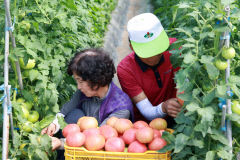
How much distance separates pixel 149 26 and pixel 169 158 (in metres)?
0.98

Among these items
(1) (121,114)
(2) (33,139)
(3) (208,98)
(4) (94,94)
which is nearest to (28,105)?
(2) (33,139)

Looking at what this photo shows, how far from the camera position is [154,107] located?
2391 millimetres

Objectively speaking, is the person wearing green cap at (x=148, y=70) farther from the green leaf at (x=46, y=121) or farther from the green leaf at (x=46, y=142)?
the green leaf at (x=46, y=142)

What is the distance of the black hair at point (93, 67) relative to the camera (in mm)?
2240

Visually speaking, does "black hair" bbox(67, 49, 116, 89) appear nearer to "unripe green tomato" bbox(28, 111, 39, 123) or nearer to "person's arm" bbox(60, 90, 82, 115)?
"person's arm" bbox(60, 90, 82, 115)

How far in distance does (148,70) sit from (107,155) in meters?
1.00

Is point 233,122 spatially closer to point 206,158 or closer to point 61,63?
point 206,158

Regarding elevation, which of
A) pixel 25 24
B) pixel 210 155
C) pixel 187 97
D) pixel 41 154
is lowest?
pixel 41 154

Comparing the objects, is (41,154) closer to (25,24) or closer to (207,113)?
(25,24)

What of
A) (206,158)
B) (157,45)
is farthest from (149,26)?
(206,158)

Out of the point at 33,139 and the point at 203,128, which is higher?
the point at 203,128

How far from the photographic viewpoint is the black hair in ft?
7.35

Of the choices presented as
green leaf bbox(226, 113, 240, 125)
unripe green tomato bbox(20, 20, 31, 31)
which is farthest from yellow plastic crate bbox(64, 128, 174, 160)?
unripe green tomato bbox(20, 20, 31, 31)

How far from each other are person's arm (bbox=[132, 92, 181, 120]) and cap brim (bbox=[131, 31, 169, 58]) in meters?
0.36
